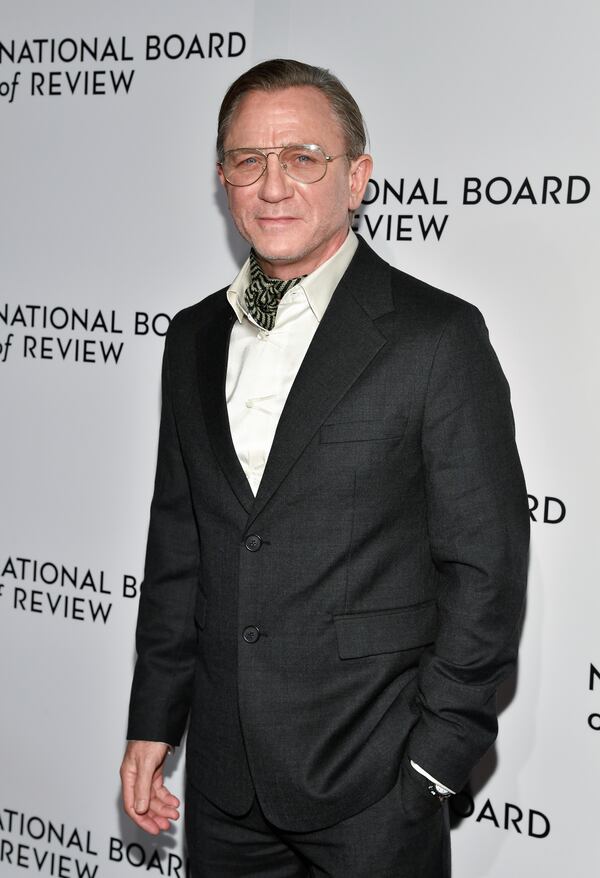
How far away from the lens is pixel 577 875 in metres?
2.21

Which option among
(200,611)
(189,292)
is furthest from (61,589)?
(200,611)

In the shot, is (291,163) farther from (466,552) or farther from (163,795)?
(163,795)

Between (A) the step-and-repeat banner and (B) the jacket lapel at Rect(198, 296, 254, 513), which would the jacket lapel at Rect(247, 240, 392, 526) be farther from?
(A) the step-and-repeat banner

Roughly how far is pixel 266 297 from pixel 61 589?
1.30m

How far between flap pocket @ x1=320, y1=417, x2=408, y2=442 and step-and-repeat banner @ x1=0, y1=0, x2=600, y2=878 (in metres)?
0.60

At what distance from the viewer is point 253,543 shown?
5.59 feet

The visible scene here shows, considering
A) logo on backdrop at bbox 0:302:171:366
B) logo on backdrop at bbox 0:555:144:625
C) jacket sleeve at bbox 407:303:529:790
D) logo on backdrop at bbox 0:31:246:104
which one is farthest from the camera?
logo on backdrop at bbox 0:555:144:625

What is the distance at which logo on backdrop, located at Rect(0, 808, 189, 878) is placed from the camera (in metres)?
2.71

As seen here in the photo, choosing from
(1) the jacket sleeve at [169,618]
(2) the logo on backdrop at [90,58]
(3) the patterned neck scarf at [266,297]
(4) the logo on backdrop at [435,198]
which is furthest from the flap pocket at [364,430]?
(2) the logo on backdrop at [90,58]

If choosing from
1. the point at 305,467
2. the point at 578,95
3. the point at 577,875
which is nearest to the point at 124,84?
the point at 578,95

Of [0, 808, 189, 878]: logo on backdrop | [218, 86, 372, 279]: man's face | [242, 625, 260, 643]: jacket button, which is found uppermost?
[218, 86, 372, 279]: man's face

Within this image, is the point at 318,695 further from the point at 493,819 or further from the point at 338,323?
the point at 493,819

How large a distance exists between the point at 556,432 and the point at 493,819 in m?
0.88

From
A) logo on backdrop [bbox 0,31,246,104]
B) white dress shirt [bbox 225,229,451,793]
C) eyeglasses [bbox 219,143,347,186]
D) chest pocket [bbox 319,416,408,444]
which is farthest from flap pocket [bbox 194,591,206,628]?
logo on backdrop [bbox 0,31,246,104]
